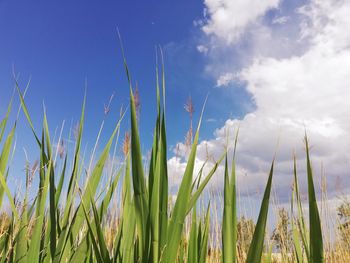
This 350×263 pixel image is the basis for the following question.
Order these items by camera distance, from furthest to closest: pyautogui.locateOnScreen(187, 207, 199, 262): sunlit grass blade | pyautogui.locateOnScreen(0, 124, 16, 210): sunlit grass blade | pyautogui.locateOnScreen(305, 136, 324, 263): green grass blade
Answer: pyautogui.locateOnScreen(0, 124, 16, 210): sunlit grass blade < pyautogui.locateOnScreen(187, 207, 199, 262): sunlit grass blade < pyautogui.locateOnScreen(305, 136, 324, 263): green grass blade

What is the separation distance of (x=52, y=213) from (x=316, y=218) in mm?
609

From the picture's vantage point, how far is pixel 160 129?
79 centimetres

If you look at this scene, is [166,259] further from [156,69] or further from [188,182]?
[156,69]

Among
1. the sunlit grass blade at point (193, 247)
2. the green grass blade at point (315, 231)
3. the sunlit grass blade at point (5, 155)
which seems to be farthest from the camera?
the sunlit grass blade at point (5, 155)

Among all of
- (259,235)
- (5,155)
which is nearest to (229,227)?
(259,235)

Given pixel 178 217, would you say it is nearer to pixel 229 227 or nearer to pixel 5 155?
pixel 229 227

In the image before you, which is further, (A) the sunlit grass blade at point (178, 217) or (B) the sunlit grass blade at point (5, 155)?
(B) the sunlit grass blade at point (5, 155)

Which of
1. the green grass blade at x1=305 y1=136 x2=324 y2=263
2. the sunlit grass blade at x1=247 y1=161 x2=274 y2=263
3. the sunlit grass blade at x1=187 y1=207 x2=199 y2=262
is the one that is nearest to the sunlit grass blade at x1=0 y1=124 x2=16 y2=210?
the sunlit grass blade at x1=187 y1=207 x2=199 y2=262

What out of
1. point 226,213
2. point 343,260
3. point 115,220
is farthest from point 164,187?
point 343,260

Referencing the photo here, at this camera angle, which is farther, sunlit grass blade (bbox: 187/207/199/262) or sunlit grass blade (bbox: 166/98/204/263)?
sunlit grass blade (bbox: 187/207/199/262)

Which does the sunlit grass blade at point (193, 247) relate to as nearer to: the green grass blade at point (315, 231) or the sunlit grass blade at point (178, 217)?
the sunlit grass blade at point (178, 217)

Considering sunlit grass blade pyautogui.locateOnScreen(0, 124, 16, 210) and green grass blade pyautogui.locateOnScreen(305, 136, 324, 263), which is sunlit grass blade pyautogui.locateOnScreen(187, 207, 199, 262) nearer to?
green grass blade pyautogui.locateOnScreen(305, 136, 324, 263)

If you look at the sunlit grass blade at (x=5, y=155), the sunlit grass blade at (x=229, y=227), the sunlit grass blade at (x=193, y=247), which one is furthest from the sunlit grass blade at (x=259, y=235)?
the sunlit grass blade at (x=5, y=155)

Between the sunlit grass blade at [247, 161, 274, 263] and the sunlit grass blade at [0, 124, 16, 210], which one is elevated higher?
the sunlit grass blade at [0, 124, 16, 210]
